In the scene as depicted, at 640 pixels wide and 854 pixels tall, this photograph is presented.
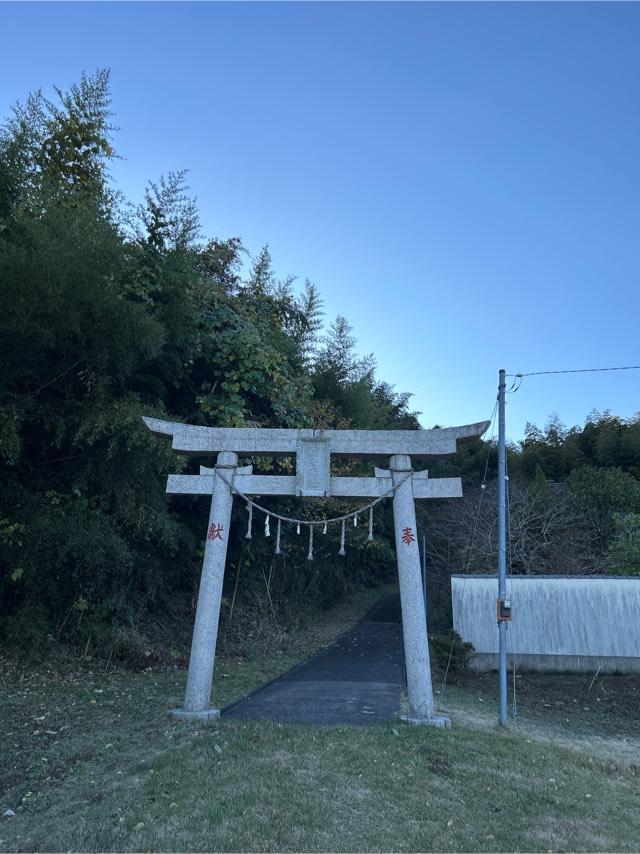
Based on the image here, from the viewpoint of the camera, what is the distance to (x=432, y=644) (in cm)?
1105

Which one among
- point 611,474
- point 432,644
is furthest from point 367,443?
point 611,474

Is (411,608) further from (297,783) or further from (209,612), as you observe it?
(297,783)

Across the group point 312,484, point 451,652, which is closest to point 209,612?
point 312,484

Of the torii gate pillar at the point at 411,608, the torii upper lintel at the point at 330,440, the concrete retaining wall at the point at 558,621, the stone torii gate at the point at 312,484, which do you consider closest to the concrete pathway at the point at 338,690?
the torii gate pillar at the point at 411,608

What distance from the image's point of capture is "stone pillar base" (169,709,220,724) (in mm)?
6499

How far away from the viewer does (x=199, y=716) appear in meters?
6.51

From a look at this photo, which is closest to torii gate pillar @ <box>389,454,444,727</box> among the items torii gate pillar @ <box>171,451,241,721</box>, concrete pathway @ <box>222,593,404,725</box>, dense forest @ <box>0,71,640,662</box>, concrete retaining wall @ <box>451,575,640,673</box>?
concrete pathway @ <box>222,593,404,725</box>

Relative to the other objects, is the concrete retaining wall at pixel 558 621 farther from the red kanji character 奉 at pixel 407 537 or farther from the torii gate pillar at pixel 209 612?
the torii gate pillar at pixel 209 612

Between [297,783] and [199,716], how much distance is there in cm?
219

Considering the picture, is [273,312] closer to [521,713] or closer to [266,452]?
[266,452]

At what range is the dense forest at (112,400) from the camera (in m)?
7.95

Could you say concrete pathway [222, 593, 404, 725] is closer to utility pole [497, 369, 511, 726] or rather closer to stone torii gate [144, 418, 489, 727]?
stone torii gate [144, 418, 489, 727]

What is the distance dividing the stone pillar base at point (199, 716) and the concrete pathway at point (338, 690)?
0.28 meters

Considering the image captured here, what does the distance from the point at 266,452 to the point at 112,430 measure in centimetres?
231
